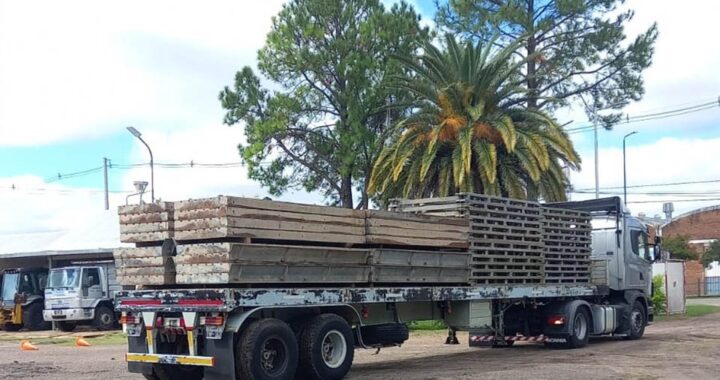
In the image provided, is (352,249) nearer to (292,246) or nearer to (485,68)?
(292,246)

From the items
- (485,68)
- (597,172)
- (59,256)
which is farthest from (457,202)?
(597,172)

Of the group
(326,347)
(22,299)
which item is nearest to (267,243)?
(326,347)

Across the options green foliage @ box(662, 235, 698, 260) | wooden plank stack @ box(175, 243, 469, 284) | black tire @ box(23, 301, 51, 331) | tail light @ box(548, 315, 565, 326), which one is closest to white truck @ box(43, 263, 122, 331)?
black tire @ box(23, 301, 51, 331)

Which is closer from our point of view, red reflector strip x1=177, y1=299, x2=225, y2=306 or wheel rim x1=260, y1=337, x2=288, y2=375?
red reflector strip x1=177, y1=299, x2=225, y2=306

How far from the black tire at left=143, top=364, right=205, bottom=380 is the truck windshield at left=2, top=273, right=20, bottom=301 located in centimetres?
2134

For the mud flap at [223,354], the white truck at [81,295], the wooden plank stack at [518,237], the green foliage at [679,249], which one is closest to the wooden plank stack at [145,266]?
→ the mud flap at [223,354]

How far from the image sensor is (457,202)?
1544cm

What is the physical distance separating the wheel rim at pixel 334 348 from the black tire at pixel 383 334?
1182 millimetres

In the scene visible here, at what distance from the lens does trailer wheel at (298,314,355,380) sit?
40.0ft

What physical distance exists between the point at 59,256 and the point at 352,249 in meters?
24.5

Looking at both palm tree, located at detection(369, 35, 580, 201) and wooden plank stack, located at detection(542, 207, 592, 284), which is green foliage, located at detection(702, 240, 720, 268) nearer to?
palm tree, located at detection(369, 35, 580, 201)

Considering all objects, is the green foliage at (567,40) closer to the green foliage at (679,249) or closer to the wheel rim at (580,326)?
the wheel rim at (580,326)

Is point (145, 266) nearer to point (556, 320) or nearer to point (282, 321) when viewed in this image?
point (282, 321)

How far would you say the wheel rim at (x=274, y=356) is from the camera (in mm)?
11695
